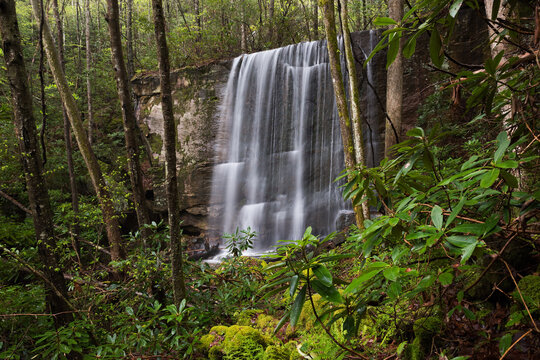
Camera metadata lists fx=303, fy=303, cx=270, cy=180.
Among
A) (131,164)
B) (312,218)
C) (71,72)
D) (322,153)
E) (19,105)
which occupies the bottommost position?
(312,218)

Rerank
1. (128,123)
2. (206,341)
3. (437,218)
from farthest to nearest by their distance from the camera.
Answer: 1. (128,123)
2. (206,341)
3. (437,218)

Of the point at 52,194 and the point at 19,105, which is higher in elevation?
the point at 19,105

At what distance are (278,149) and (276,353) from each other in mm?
8091

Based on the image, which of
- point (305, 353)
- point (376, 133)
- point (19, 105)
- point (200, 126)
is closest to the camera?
point (305, 353)

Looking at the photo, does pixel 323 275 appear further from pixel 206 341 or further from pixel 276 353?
pixel 206 341

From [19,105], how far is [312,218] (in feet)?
24.9

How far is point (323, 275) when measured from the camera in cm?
107

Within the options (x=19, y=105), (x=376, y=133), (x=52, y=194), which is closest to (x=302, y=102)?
(x=376, y=133)

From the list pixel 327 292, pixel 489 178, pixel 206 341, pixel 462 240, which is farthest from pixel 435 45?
pixel 206 341

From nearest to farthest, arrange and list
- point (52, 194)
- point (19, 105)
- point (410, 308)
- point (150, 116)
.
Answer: point (410, 308) → point (19, 105) → point (52, 194) → point (150, 116)

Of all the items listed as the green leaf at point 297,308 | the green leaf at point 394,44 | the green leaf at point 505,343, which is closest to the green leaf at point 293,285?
the green leaf at point 297,308

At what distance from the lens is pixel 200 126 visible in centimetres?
1101

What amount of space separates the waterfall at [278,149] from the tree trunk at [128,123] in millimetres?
5244

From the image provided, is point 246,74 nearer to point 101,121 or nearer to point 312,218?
point 312,218
